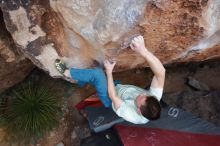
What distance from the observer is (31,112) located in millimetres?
5590

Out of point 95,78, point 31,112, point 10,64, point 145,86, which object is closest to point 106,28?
point 95,78

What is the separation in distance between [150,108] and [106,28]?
0.90 metres

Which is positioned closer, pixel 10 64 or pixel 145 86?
pixel 10 64

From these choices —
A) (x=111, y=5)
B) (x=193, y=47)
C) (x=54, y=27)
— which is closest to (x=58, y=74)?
(x=54, y=27)

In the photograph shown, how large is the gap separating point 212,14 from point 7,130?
337cm

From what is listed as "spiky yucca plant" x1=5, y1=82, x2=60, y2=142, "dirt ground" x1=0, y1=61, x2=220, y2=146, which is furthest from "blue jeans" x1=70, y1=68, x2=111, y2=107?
"dirt ground" x1=0, y1=61, x2=220, y2=146

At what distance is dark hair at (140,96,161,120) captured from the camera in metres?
3.98

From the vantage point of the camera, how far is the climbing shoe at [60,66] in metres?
4.66

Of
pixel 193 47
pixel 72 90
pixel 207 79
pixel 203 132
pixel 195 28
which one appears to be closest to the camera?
pixel 195 28

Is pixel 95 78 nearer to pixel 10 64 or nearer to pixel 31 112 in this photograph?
pixel 10 64

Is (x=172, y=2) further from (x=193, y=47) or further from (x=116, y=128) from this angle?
(x=116, y=128)

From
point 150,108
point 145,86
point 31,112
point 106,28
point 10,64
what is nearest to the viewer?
point 150,108

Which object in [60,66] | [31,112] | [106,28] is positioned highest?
[106,28]

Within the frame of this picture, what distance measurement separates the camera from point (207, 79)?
6738 mm
